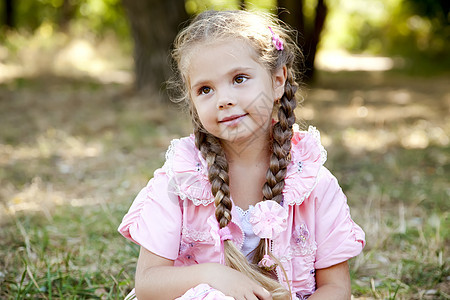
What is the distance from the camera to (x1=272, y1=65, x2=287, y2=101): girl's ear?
1739 millimetres

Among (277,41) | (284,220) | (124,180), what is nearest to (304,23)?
(124,180)

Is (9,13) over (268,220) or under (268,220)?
over

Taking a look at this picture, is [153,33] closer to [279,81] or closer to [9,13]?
[279,81]

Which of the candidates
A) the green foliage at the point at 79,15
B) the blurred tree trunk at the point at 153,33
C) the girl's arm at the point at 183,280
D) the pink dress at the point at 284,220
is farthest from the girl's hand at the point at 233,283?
the green foliage at the point at 79,15

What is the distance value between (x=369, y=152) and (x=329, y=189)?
132 inches

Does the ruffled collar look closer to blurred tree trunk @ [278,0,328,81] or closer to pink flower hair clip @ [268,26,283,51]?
pink flower hair clip @ [268,26,283,51]

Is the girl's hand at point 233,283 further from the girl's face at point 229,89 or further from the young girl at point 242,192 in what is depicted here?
the girl's face at point 229,89

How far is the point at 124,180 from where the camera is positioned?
404cm

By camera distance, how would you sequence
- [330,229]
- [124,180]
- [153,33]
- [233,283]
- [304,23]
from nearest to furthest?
[233,283]
[330,229]
[124,180]
[153,33]
[304,23]

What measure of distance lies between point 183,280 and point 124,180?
2589 millimetres

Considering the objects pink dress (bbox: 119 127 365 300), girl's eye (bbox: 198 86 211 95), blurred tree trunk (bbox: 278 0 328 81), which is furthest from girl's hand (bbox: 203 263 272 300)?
blurred tree trunk (bbox: 278 0 328 81)

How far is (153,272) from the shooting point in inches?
62.7

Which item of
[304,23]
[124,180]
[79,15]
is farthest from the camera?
[79,15]

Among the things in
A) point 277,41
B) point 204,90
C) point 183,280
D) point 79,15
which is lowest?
point 183,280
